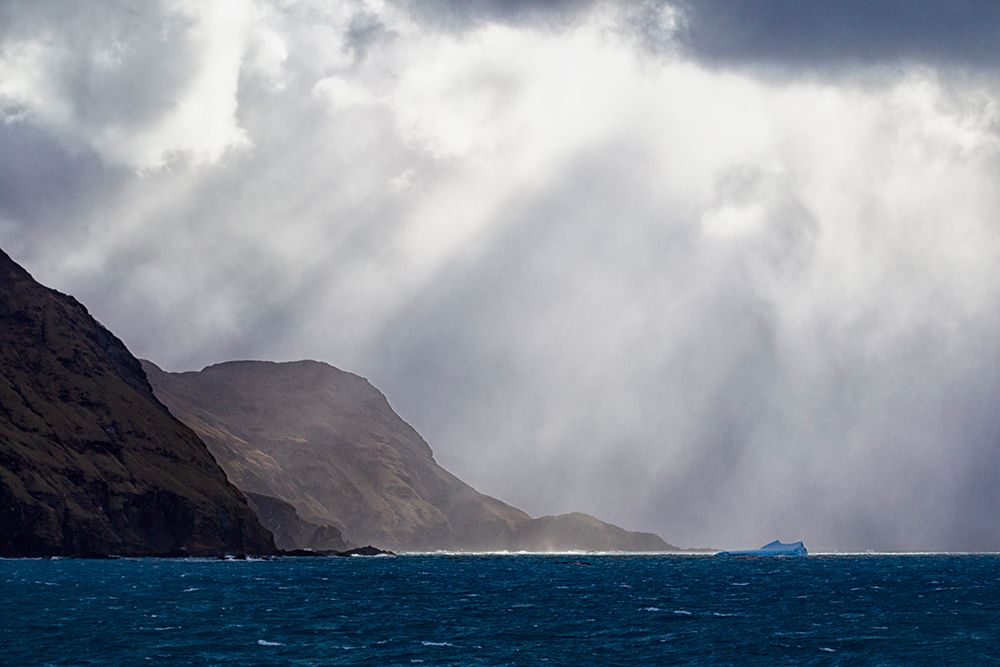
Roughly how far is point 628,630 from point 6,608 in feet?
159

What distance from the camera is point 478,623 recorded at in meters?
78.8

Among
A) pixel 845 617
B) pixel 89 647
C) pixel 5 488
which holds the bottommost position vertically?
pixel 89 647

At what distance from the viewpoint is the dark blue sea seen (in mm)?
59438

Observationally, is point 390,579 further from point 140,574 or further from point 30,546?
point 30,546

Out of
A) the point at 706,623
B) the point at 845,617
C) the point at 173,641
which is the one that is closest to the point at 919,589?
the point at 845,617

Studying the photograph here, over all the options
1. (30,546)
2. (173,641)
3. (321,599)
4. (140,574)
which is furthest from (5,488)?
(173,641)

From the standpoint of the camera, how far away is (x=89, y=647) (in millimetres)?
60375

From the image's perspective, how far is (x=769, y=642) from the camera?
217 feet

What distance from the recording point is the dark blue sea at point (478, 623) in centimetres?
5944

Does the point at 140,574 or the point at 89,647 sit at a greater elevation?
the point at 140,574

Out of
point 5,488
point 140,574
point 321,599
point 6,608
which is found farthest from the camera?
point 5,488

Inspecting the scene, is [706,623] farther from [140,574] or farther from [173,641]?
[140,574]

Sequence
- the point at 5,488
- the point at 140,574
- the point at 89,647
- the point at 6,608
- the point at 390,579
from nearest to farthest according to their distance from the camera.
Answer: the point at 89,647 < the point at 6,608 < the point at 140,574 < the point at 390,579 < the point at 5,488

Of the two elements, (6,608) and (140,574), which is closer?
(6,608)
